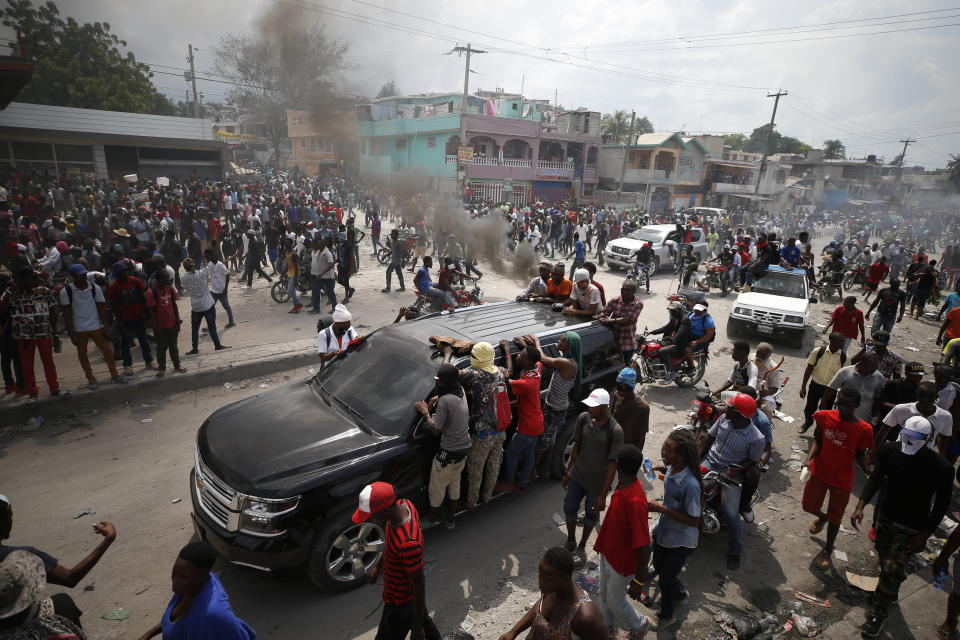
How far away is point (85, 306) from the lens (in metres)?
6.67

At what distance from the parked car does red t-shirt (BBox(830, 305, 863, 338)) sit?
8973mm

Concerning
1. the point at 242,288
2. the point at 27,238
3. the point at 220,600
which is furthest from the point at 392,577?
the point at 27,238

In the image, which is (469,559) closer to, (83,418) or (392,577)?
(392,577)

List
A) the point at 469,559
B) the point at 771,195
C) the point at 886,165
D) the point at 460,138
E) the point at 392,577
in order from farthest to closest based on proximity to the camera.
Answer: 1. the point at 886,165
2. the point at 771,195
3. the point at 460,138
4. the point at 469,559
5. the point at 392,577

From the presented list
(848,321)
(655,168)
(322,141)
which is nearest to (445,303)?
(848,321)

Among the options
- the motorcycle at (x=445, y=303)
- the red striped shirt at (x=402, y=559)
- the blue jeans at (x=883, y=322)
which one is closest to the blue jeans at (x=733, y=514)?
the red striped shirt at (x=402, y=559)

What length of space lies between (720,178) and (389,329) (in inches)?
2047

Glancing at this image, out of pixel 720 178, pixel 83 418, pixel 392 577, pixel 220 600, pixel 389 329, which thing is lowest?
pixel 83 418

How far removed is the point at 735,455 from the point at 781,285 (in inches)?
350

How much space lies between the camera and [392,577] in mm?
2773

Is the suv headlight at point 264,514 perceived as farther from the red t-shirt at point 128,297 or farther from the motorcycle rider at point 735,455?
the red t-shirt at point 128,297

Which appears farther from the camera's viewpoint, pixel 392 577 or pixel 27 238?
pixel 27 238

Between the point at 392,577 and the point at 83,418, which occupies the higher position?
the point at 392,577

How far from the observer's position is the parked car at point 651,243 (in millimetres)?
17125
